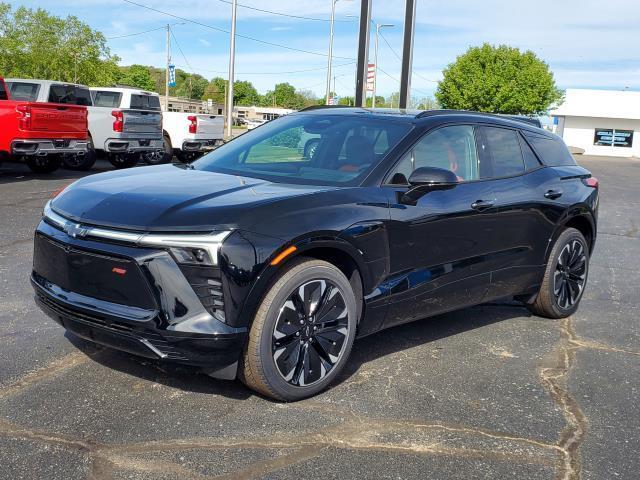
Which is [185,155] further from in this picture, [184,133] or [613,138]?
[613,138]

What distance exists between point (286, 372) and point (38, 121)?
41.6 ft

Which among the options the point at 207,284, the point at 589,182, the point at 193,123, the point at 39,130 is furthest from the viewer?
the point at 193,123

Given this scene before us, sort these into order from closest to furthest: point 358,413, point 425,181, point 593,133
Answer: point 358,413 < point 425,181 < point 593,133

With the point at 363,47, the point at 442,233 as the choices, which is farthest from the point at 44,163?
the point at 442,233

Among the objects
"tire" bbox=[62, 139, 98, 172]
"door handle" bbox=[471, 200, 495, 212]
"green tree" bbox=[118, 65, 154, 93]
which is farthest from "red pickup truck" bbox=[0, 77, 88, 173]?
"green tree" bbox=[118, 65, 154, 93]

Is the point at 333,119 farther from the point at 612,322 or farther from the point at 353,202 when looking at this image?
the point at 612,322

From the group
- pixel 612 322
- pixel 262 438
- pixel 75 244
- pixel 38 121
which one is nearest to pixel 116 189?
pixel 75 244

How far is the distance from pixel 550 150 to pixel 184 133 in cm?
1588

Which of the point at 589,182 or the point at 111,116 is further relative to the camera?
the point at 111,116

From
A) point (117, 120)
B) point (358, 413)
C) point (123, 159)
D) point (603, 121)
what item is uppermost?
point (603, 121)

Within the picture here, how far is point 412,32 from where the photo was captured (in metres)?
20.6

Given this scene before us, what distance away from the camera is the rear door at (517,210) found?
534 cm

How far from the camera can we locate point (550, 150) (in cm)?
619

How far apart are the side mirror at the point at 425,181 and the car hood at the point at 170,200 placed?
57cm
